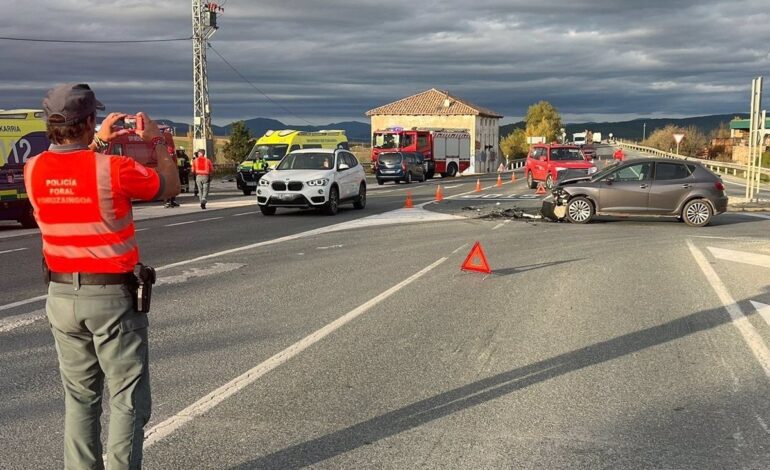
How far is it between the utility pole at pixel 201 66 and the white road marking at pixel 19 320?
30.2m

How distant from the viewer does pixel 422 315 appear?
7723mm

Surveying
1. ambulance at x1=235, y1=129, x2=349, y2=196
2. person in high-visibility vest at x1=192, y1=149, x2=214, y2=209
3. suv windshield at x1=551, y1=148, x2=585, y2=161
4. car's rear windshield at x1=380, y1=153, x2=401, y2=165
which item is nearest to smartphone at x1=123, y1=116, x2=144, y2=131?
person in high-visibility vest at x1=192, y1=149, x2=214, y2=209

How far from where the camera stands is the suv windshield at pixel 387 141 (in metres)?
47.7

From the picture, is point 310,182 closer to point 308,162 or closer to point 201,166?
point 308,162

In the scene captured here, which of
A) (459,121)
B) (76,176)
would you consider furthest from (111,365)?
(459,121)

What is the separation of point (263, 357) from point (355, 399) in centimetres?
132

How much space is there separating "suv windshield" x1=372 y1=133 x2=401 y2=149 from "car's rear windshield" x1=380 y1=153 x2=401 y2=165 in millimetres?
5695

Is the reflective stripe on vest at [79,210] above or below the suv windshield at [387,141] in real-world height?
below

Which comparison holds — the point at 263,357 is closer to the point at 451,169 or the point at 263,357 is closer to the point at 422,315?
the point at 422,315

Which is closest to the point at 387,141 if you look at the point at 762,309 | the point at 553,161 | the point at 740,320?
the point at 553,161

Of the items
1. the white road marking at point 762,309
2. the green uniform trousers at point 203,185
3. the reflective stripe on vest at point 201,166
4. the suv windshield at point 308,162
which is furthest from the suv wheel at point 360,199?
the white road marking at point 762,309

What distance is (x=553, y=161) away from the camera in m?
30.5

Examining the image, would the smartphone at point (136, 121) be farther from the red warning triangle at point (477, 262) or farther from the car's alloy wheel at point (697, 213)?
the car's alloy wheel at point (697, 213)

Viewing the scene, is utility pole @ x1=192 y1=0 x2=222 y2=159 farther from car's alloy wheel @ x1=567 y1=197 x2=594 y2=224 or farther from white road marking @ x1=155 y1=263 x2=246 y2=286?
white road marking @ x1=155 y1=263 x2=246 y2=286
